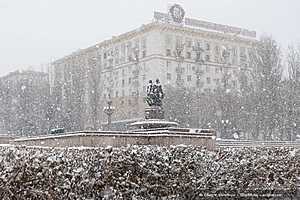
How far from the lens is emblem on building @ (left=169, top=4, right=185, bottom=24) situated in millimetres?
67062

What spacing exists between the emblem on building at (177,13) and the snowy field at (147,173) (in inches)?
2159

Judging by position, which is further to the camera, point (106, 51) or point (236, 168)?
point (106, 51)

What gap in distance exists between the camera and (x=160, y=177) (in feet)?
38.1

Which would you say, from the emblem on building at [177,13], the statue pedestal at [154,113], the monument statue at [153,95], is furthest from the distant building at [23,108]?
the statue pedestal at [154,113]

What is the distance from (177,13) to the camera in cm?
6769

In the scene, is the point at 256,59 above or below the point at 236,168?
above

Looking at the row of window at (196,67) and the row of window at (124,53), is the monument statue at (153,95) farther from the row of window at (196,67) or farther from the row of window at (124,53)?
the row of window at (124,53)

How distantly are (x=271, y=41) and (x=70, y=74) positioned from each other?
2284cm

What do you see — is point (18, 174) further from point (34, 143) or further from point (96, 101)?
point (96, 101)

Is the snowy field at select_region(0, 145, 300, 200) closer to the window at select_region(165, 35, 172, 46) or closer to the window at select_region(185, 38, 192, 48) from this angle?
the window at select_region(165, 35, 172, 46)

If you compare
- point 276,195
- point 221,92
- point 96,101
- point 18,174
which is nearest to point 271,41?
point 221,92

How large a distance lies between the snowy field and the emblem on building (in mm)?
54838

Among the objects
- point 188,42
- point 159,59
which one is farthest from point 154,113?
point 188,42

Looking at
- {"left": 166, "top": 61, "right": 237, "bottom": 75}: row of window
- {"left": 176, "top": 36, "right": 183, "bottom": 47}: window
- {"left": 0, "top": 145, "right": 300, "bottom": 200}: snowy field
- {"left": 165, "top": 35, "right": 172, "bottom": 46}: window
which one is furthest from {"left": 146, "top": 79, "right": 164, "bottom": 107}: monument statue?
{"left": 176, "top": 36, "right": 183, "bottom": 47}: window
